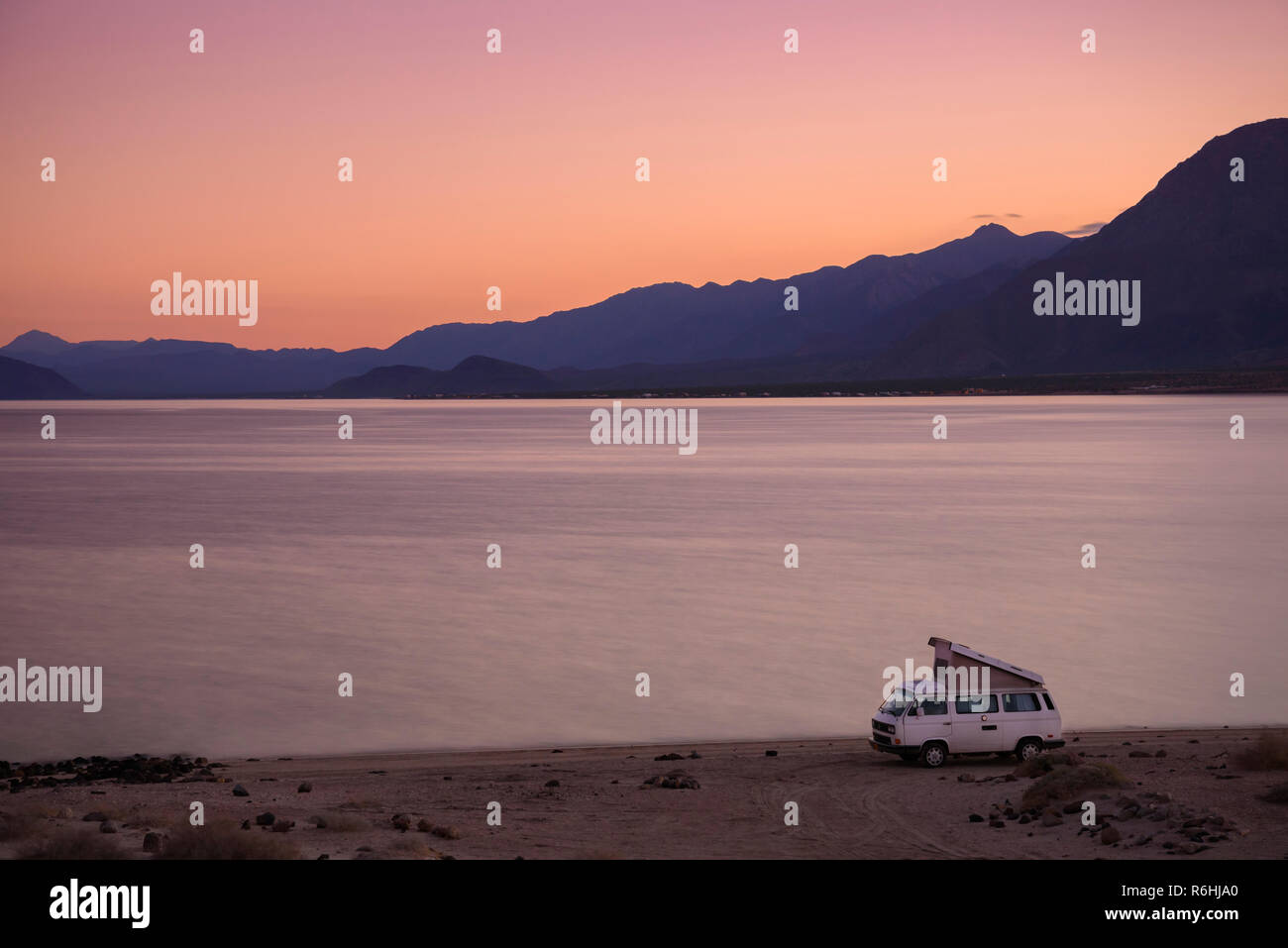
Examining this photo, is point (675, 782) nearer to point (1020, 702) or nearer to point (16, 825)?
point (1020, 702)

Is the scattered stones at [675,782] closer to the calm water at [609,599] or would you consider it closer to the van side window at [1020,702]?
the calm water at [609,599]

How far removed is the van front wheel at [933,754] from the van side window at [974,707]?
644 millimetres

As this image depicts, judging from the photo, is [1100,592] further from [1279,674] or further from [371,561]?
[371,561]

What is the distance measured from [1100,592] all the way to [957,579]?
15.4 ft

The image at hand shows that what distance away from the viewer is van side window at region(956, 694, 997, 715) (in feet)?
64.3

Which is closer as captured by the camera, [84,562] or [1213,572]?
[1213,572]

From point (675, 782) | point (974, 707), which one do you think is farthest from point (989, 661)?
point (675, 782)

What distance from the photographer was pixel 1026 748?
1966cm

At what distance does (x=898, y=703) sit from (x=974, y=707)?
1183 mm

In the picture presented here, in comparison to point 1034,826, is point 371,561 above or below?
above

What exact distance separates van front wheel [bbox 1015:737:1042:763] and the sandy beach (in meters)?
0.37
